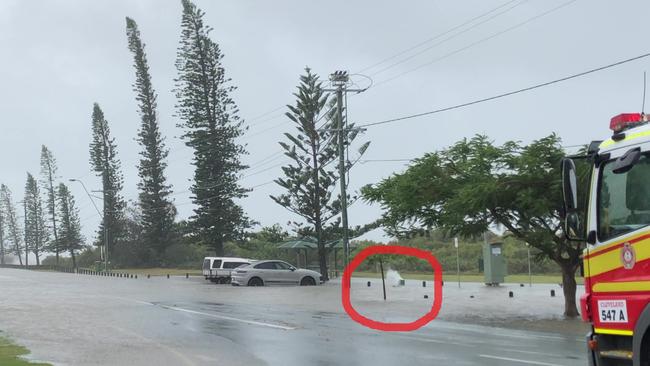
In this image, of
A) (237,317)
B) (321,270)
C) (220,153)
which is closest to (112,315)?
(237,317)

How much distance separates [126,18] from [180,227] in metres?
22.3

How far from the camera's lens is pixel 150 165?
231 ft

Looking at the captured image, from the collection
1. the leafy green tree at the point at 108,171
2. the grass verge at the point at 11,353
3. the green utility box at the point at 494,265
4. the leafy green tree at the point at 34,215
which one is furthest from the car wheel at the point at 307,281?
the leafy green tree at the point at 34,215

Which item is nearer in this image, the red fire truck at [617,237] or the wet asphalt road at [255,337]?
the red fire truck at [617,237]

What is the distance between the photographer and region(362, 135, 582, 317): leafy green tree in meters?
16.6

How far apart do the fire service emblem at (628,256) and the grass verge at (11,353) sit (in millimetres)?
8070

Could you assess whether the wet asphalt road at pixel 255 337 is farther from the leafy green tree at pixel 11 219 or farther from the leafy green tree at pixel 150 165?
the leafy green tree at pixel 11 219

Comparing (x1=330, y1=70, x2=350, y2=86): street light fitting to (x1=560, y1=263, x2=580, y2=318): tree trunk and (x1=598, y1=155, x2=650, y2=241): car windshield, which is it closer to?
(x1=560, y1=263, x2=580, y2=318): tree trunk

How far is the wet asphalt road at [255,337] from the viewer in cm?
1084

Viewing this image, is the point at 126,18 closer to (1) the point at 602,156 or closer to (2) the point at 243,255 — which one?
(2) the point at 243,255

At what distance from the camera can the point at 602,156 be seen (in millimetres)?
6445

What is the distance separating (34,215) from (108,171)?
3093 cm

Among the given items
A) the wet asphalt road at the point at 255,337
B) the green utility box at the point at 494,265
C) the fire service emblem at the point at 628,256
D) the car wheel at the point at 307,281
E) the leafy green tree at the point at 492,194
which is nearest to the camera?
the fire service emblem at the point at 628,256

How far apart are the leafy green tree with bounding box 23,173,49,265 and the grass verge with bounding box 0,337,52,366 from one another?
94.5 metres
